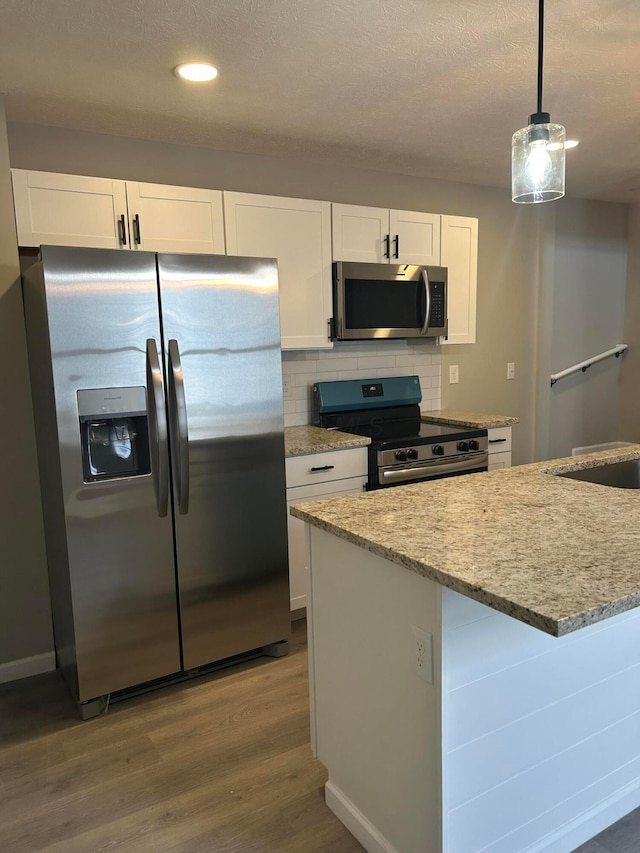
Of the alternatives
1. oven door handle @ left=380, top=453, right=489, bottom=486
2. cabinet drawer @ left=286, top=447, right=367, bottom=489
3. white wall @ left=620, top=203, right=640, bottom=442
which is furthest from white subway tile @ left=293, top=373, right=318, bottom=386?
white wall @ left=620, top=203, right=640, bottom=442

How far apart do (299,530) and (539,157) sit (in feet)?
6.50

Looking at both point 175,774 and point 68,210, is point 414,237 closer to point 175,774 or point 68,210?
point 68,210

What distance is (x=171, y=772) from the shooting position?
207 centimetres

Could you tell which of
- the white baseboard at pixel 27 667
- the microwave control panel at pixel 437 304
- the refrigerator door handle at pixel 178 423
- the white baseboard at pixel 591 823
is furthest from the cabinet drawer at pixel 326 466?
the white baseboard at pixel 591 823

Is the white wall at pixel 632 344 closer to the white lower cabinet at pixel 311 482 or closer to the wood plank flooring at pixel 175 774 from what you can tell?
the white lower cabinet at pixel 311 482

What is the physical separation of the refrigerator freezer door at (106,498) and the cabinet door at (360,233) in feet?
4.16

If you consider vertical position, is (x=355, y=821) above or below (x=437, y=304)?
below

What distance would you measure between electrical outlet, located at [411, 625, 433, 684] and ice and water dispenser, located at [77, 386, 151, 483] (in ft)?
4.61

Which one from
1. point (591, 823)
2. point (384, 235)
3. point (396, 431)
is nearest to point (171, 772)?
point (591, 823)

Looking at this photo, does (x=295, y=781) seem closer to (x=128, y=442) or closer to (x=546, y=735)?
(x=546, y=735)

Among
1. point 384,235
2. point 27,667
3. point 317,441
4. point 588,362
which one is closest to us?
point 27,667

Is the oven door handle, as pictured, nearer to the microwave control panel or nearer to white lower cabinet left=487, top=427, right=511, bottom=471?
white lower cabinet left=487, top=427, right=511, bottom=471

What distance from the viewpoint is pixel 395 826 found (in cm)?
157

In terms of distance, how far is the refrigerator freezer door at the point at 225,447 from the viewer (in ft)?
7.97
